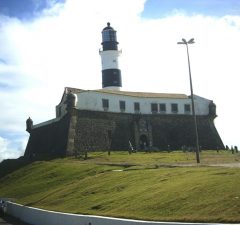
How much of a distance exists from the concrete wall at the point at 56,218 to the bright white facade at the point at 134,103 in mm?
26474

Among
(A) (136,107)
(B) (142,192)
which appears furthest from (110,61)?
(B) (142,192)

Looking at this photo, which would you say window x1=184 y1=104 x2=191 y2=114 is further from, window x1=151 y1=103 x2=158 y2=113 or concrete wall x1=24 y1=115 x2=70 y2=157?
concrete wall x1=24 y1=115 x2=70 y2=157

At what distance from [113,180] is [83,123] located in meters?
27.6

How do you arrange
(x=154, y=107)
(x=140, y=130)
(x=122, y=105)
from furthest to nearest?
1. (x=154, y=107)
2. (x=140, y=130)
3. (x=122, y=105)

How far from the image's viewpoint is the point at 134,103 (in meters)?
62.5

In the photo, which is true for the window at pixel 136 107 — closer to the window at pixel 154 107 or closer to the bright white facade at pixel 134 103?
the bright white facade at pixel 134 103

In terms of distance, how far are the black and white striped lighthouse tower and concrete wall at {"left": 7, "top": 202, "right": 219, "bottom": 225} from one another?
1499 inches

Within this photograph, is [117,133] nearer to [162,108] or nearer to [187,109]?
[162,108]

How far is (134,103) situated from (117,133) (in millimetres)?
5388

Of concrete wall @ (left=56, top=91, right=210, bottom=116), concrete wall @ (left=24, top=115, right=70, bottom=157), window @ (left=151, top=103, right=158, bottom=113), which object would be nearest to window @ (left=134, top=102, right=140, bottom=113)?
concrete wall @ (left=56, top=91, right=210, bottom=116)

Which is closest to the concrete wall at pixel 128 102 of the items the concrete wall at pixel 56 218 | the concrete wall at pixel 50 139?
the concrete wall at pixel 50 139

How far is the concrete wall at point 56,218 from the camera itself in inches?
712

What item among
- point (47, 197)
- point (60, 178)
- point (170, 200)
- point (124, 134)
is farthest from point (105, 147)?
point (170, 200)

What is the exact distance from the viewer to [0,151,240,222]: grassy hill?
56.3 ft
